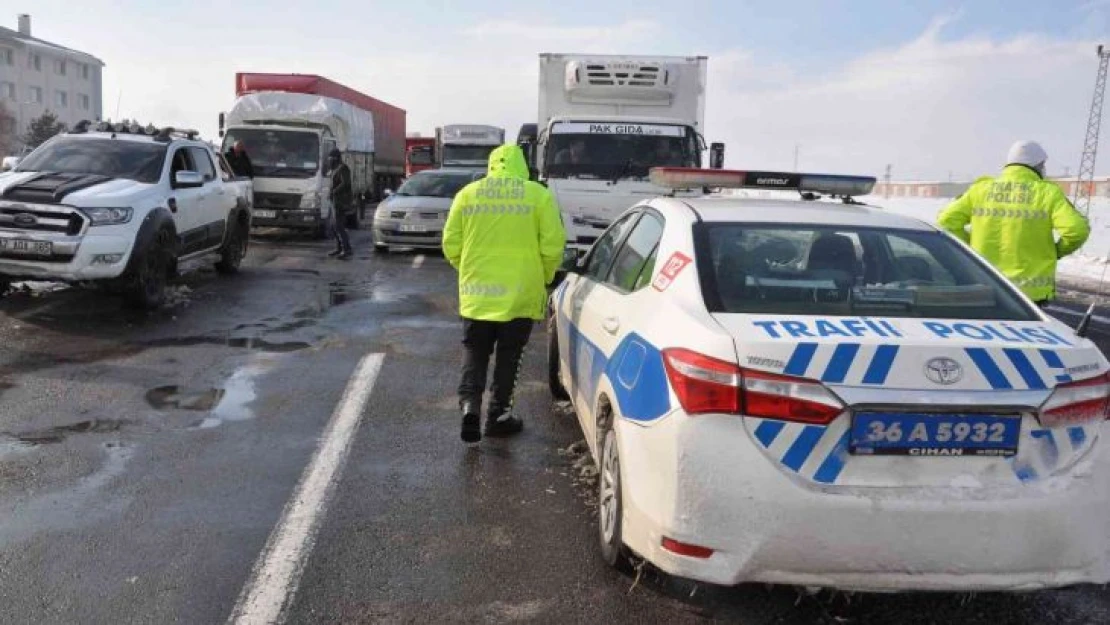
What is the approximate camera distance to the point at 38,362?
7.09m

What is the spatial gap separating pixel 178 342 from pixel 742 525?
651cm

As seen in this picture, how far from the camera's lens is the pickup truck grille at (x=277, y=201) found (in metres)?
16.9

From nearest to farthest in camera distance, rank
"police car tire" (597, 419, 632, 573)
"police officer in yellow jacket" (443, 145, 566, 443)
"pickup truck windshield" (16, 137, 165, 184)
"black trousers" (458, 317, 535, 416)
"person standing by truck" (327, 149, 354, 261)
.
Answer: "police car tire" (597, 419, 632, 573) < "police officer in yellow jacket" (443, 145, 566, 443) < "black trousers" (458, 317, 535, 416) < "pickup truck windshield" (16, 137, 165, 184) < "person standing by truck" (327, 149, 354, 261)

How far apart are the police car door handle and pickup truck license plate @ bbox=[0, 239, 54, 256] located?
260 inches

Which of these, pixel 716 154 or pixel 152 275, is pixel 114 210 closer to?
pixel 152 275

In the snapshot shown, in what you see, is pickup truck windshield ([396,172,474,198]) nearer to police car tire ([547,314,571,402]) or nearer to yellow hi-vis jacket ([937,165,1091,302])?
police car tire ([547,314,571,402])

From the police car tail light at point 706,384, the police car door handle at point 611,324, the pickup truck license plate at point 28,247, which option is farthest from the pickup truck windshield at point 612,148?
the police car tail light at point 706,384

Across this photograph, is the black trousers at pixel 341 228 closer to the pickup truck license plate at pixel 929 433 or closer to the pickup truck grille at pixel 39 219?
the pickup truck grille at pixel 39 219

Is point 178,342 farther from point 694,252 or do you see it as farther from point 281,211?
point 281,211

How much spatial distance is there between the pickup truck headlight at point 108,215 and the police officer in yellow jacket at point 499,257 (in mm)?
5092

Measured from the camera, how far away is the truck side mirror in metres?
13.3

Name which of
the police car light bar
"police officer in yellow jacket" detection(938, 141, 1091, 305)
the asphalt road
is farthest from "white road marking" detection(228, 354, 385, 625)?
"police officer in yellow jacket" detection(938, 141, 1091, 305)

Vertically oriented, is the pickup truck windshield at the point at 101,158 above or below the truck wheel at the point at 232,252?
above

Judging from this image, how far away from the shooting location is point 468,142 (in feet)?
88.1
